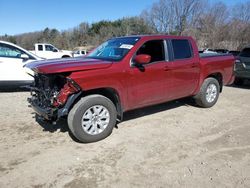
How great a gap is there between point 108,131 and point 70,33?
230 ft

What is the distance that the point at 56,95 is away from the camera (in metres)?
4.30

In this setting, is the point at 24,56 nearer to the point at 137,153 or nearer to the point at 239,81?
the point at 137,153

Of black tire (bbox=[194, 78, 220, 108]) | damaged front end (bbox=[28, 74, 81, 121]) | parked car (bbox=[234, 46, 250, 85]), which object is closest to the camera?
damaged front end (bbox=[28, 74, 81, 121])

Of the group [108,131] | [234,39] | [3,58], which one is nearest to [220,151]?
[108,131]

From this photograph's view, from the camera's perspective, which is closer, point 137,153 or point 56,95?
point 137,153

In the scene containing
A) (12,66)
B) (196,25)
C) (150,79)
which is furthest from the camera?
→ (196,25)

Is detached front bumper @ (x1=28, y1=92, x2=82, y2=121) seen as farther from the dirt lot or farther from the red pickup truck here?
the dirt lot

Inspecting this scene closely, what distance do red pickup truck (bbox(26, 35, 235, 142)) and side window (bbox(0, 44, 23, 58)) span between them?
400cm

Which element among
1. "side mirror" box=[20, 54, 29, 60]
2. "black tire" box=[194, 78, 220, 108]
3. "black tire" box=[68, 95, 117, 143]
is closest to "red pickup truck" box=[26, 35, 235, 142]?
"black tire" box=[68, 95, 117, 143]

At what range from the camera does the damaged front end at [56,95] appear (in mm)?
4219

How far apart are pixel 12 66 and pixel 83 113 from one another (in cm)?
517

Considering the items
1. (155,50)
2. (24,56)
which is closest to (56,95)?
(155,50)

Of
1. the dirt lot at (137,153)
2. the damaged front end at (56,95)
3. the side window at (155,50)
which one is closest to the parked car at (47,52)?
the dirt lot at (137,153)

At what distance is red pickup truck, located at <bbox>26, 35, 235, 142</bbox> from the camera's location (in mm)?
4289
